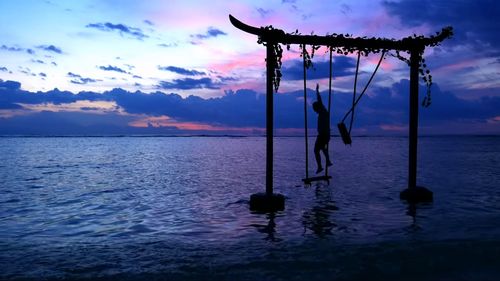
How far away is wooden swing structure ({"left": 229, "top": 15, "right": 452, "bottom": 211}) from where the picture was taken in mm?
11586

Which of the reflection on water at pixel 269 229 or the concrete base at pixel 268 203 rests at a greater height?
the concrete base at pixel 268 203

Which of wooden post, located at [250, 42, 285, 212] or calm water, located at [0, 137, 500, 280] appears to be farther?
wooden post, located at [250, 42, 285, 212]

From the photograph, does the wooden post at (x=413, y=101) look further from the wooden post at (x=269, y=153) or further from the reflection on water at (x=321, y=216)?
the wooden post at (x=269, y=153)

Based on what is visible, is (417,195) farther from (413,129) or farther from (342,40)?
(342,40)

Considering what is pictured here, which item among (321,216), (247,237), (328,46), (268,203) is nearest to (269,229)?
(247,237)

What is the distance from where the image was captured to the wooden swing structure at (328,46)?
456 inches

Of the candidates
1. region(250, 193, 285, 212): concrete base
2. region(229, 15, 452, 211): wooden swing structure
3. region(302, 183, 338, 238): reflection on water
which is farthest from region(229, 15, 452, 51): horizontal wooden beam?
region(302, 183, 338, 238): reflection on water

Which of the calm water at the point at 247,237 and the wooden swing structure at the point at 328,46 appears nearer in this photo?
the calm water at the point at 247,237

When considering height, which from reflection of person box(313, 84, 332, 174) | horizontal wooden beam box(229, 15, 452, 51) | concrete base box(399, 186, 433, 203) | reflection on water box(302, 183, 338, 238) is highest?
horizontal wooden beam box(229, 15, 452, 51)

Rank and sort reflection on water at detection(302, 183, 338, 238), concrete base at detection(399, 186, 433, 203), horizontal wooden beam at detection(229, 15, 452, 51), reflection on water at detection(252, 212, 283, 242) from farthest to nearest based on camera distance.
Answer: concrete base at detection(399, 186, 433, 203)
horizontal wooden beam at detection(229, 15, 452, 51)
reflection on water at detection(302, 183, 338, 238)
reflection on water at detection(252, 212, 283, 242)

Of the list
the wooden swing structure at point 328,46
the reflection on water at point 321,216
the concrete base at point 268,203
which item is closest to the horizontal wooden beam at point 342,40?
the wooden swing structure at point 328,46

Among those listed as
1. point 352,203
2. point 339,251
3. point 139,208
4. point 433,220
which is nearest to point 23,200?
point 139,208

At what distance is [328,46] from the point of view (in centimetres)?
1229

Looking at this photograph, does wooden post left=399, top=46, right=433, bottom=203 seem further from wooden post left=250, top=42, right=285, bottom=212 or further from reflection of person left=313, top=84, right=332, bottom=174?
wooden post left=250, top=42, right=285, bottom=212
